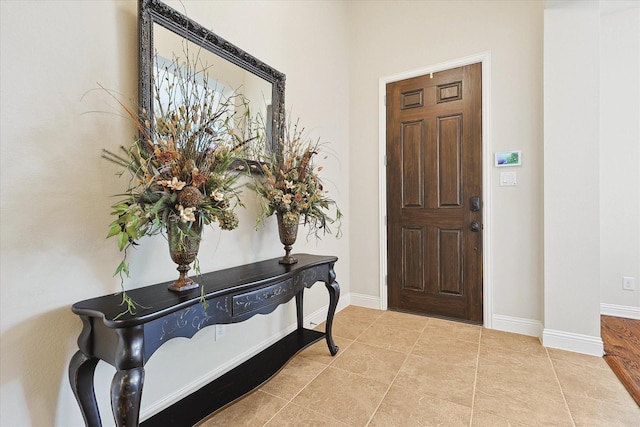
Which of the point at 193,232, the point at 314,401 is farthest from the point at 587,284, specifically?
the point at 193,232

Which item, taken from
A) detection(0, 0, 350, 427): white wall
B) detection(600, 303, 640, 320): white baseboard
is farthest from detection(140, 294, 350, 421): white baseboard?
detection(600, 303, 640, 320): white baseboard

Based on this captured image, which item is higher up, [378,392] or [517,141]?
[517,141]

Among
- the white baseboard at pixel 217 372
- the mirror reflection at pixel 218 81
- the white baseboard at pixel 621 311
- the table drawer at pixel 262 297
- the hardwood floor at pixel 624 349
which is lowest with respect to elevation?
the hardwood floor at pixel 624 349

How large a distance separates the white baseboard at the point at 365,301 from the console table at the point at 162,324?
4.90ft

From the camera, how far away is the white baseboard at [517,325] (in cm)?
253

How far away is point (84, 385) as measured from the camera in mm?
1157

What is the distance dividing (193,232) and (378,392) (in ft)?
4.60

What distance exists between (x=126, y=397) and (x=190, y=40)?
1689 millimetres

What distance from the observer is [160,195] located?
4.04 feet

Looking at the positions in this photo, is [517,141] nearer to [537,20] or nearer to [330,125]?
[537,20]

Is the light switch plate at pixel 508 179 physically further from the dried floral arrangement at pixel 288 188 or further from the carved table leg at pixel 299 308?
the carved table leg at pixel 299 308

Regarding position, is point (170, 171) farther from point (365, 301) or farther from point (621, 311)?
point (621, 311)

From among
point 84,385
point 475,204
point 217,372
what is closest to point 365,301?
point 475,204

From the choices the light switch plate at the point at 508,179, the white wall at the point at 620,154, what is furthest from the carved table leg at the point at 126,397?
the white wall at the point at 620,154
